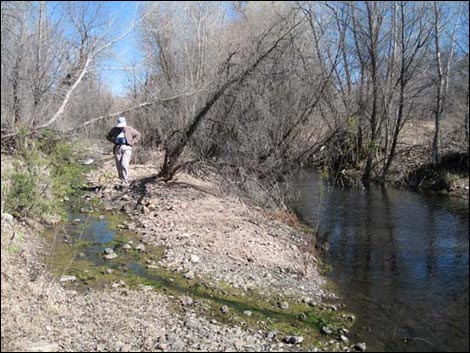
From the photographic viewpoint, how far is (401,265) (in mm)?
8000

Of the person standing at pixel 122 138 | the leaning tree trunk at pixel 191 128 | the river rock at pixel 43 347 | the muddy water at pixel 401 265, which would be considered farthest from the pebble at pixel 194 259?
the leaning tree trunk at pixel 191 128

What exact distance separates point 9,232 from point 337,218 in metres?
7.54

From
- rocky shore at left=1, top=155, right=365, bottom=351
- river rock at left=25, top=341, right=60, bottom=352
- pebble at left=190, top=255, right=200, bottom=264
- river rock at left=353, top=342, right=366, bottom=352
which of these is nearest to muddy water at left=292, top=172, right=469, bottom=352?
river rock at left=353, top=342, right=366, bottom=352

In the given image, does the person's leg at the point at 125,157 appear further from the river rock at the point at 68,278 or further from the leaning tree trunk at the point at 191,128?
the river rock at the point at 68,278

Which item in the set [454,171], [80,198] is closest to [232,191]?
[80,198]

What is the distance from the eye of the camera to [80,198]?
11.4m

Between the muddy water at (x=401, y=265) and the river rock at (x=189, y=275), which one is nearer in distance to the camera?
the muddy water at (x=401, y=265)

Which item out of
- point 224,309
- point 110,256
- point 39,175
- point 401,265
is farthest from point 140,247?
point 401,265

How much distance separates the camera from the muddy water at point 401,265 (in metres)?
5.79

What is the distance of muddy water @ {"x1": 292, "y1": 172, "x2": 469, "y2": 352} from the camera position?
5789mm

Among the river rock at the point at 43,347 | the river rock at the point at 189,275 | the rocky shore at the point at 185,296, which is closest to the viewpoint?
the river rock at the point at 43,347

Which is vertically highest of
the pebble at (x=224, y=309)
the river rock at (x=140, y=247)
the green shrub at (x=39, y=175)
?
the green shrub at (x=39, y=175)

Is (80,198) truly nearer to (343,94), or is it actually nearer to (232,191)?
(232,191)

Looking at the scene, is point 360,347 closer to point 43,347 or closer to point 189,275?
point 189,275
